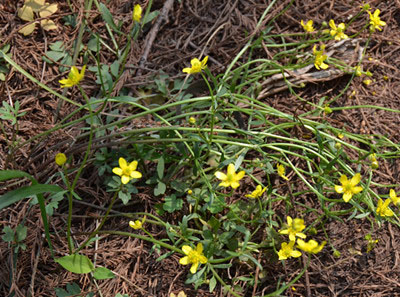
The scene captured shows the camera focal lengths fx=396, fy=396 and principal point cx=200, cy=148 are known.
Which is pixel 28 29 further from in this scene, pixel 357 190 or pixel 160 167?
pixel 357 190

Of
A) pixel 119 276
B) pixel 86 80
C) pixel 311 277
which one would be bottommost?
pixel 311 277

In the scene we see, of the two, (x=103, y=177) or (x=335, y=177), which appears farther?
(x=103, y=177)

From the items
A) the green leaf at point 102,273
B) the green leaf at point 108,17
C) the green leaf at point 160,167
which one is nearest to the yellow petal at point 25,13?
the green leaf at point 108,17

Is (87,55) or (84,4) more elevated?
(84,4)

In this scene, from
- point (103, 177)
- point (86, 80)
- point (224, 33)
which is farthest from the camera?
point (224, 33)

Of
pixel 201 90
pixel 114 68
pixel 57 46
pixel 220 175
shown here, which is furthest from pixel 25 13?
pixel 220 175

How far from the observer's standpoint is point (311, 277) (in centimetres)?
197

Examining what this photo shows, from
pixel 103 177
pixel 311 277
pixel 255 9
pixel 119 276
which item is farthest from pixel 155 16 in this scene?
pixel 311 277

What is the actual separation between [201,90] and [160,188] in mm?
623

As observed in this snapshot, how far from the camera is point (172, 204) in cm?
194

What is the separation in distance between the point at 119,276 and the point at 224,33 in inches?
57.5

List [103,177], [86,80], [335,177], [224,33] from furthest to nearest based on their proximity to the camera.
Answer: [224,33]
[86,80]
[103,177]
[335,177]

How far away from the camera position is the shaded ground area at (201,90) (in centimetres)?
188

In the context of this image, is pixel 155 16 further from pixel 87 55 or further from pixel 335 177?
pixel 335 177
